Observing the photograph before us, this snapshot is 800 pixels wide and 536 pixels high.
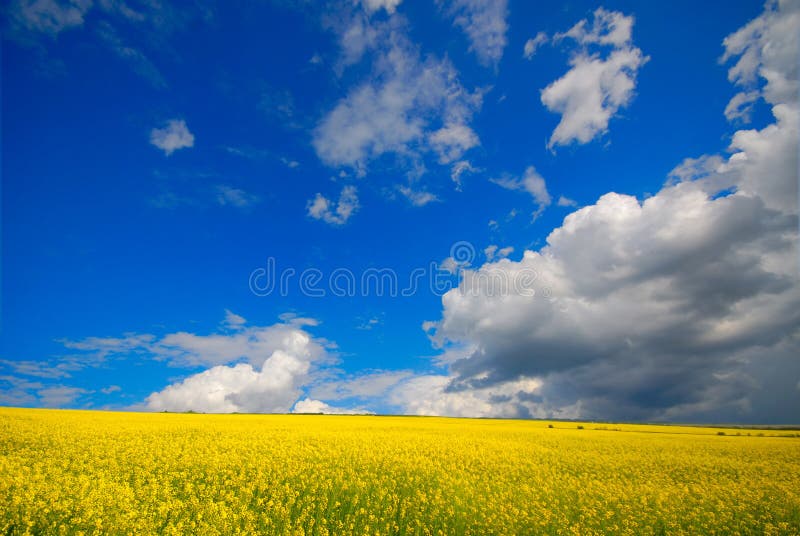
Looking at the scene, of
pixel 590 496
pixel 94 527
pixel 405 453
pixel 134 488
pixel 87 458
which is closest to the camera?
pixel 94 527

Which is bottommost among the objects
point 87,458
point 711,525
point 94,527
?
point 711,525

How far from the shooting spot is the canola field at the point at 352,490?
28.6ft

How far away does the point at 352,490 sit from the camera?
37.0ft

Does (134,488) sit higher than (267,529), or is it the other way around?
(134,488)

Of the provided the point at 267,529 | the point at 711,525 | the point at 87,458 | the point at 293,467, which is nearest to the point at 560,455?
the point at 711,525

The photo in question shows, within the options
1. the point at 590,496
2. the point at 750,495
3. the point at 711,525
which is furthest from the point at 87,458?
the point at 750,495

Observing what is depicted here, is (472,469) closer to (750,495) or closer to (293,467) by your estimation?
(293,467)

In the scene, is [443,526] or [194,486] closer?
[443,526]

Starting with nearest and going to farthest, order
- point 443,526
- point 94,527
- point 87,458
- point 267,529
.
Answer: point 94,527
point 267,529
point 443,526
point 87,458

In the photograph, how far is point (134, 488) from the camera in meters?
10.5

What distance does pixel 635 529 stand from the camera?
1009 cm

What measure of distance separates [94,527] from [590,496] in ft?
43.7

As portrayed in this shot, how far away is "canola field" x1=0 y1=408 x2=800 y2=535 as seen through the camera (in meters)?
8.70

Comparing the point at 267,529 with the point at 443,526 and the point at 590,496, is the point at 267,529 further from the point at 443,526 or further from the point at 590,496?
the point at 590,496
